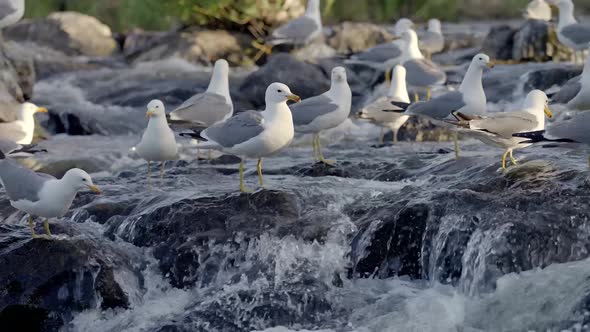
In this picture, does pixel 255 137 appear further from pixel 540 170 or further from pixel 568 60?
pixel 568 60

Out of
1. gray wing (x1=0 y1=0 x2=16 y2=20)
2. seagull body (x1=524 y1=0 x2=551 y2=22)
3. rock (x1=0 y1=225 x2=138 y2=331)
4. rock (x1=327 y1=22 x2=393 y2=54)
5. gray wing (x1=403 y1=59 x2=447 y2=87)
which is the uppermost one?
gray wing (x1=0 y1=0 x2=16 y2=20)

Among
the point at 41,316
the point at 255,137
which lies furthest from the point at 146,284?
the point at 255,137

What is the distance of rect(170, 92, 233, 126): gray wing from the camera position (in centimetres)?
1058

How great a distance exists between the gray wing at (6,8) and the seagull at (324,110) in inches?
192

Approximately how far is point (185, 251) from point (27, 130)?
399 centimetres

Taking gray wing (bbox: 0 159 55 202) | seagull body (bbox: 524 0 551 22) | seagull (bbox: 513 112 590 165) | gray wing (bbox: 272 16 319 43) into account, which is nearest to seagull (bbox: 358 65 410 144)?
seagull (bbox: 513 112 590 165)

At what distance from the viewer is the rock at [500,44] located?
1725cm

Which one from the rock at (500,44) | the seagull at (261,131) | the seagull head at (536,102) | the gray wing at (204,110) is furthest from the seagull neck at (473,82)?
the rock at (500,44)

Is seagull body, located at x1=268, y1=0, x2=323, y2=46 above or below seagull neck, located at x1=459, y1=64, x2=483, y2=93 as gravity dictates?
above

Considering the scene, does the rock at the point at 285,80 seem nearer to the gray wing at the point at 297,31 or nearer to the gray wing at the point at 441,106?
the gray wing at the point at 297,31

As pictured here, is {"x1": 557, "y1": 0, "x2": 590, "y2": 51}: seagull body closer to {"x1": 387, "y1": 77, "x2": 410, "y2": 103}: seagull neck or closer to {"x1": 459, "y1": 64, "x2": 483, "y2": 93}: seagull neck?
{"x1": 387, "y1": 77, "x2": 410, "y2": 103}: seagull neck

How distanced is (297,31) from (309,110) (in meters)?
8.78

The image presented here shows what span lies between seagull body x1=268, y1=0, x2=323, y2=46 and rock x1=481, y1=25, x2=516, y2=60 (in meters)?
3.04

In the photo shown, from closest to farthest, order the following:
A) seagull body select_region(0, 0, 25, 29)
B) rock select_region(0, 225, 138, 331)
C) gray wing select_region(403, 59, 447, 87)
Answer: rock select_region(0, 225, 138, 331)
seagull body select_region(0, 0, 25, 29)
gray wing select_region(403, 59, 447, 87)
